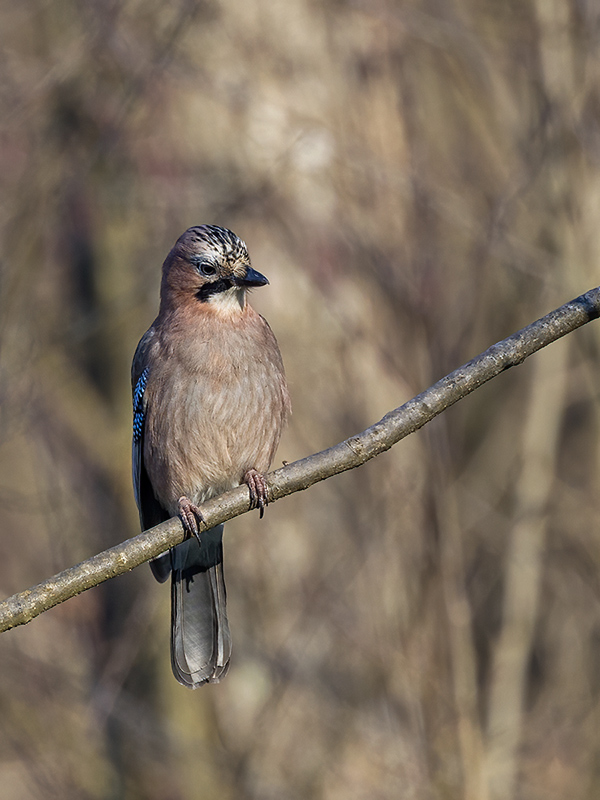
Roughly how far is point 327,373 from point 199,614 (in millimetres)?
2480

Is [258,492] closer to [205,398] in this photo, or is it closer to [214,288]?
[205,398]

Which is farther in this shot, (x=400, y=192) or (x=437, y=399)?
(x=400, y=192)

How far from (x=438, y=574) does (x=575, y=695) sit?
7.27ft

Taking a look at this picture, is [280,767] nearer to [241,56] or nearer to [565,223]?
[565,223]

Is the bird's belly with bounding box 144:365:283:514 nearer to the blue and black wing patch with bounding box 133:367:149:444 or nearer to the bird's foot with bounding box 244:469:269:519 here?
the blue and black wing patch with bounding box 133:367:149:444

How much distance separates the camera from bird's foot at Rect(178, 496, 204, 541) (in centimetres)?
308

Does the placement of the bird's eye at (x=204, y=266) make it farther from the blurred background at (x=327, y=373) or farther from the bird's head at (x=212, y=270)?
the blurred background at (x=327, y=373)

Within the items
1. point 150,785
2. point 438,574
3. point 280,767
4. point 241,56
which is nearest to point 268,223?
point 241,56

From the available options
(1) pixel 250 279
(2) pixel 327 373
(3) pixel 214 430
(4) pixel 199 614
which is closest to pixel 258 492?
(3) pixel 214 430

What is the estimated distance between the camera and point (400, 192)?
575 centimetres

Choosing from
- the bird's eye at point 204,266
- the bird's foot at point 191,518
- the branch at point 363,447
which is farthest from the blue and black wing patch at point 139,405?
the branch at point 363,447

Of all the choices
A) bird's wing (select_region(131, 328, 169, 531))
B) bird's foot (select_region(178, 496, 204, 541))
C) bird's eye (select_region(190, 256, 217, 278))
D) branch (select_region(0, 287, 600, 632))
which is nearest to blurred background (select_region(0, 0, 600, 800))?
bird's wing (select_region(131, 328, 169, 531))

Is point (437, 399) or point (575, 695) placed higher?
point (575, 695)

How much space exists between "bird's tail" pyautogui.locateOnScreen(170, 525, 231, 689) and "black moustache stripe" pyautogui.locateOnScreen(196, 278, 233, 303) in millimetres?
986
